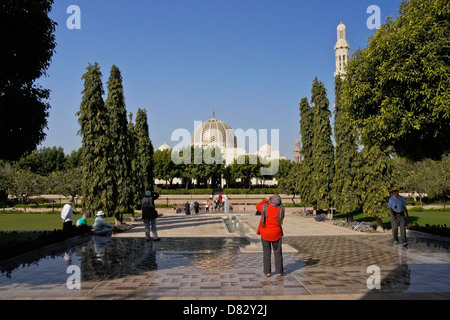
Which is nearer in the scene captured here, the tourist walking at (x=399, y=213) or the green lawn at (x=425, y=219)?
the tourist walking at (x=399, y=213)

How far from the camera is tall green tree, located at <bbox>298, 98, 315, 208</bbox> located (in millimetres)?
30828

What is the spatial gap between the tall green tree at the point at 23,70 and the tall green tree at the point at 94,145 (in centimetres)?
854

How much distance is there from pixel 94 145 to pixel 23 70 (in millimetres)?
10187

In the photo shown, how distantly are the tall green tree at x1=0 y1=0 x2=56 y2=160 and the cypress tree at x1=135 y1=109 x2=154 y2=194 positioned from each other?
56.2 ft

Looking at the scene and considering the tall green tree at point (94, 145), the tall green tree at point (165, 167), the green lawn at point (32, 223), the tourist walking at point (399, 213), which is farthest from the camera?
the tall green tree at point (165, 167)

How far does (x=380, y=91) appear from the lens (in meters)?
11.5

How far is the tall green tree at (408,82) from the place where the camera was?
10.3m

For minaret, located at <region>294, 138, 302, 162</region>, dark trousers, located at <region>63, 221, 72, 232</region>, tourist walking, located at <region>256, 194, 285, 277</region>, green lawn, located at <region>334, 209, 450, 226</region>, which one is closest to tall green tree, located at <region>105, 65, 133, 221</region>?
dark trousers, located at <region>63, 221, 72, 232</region>

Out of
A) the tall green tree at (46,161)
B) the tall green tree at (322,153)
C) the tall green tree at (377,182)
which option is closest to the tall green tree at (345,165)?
the tall green tree at (377,182)

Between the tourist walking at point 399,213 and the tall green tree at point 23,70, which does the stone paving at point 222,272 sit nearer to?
the tourist walking at point 399,213

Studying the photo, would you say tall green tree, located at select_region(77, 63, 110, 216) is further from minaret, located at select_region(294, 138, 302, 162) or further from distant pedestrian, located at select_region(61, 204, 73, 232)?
minaret, located at select_region(294, 138, 302, 162)

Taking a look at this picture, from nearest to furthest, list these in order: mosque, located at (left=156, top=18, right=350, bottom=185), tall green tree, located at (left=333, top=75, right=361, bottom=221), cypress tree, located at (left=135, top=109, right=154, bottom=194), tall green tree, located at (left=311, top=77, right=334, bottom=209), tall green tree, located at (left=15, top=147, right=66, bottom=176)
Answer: tall green tree, located at (left=333, top=75, right=361, bottom=221), tall green tree, located at (left=311, top=77, right=334, bottom=209), cypress tree, located at (left=135, top=109, right=154, bottom=194), tall green tree, located at (left=15, top=147, right=66, bottom=176), mosque, located at (left=156, top=18, right=350, bottom=185)

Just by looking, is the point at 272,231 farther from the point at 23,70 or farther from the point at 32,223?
the point at 32,223
